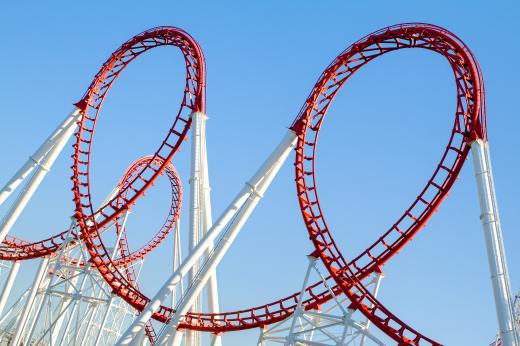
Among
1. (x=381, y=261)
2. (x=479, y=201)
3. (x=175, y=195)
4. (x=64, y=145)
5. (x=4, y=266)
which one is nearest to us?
(x=479, y=201)

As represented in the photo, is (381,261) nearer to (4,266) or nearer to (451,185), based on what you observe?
(451,185)

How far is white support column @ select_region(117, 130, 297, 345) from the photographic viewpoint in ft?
47.8

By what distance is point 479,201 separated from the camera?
11.8 m

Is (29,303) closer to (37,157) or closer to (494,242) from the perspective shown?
(37,157)

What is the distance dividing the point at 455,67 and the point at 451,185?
2.72 metres

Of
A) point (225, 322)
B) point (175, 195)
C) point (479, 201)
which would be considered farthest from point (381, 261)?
point (175, 195)

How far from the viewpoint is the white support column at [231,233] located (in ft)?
48.3

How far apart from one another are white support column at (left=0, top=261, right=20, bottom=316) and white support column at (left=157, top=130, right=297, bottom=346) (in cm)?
834

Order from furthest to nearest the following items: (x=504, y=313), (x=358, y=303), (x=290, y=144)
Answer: (x=290, y=144) → (x=358, y=303) → (x=504, y=313)

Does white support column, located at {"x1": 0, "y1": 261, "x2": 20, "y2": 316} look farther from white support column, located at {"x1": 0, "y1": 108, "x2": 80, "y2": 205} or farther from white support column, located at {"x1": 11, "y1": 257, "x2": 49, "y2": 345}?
white support column, located at {"x1": 0, "y1": 108, "x2": 80, "y2": 205}

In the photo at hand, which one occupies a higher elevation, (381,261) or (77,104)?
(77,104)

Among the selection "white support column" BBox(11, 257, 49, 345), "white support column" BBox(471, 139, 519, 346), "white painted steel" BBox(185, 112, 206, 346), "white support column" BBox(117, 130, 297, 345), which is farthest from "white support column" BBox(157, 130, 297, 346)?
"white support column" BBox(11, 257, 49, 345)

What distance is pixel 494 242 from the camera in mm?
11297

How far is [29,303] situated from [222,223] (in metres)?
7.90
